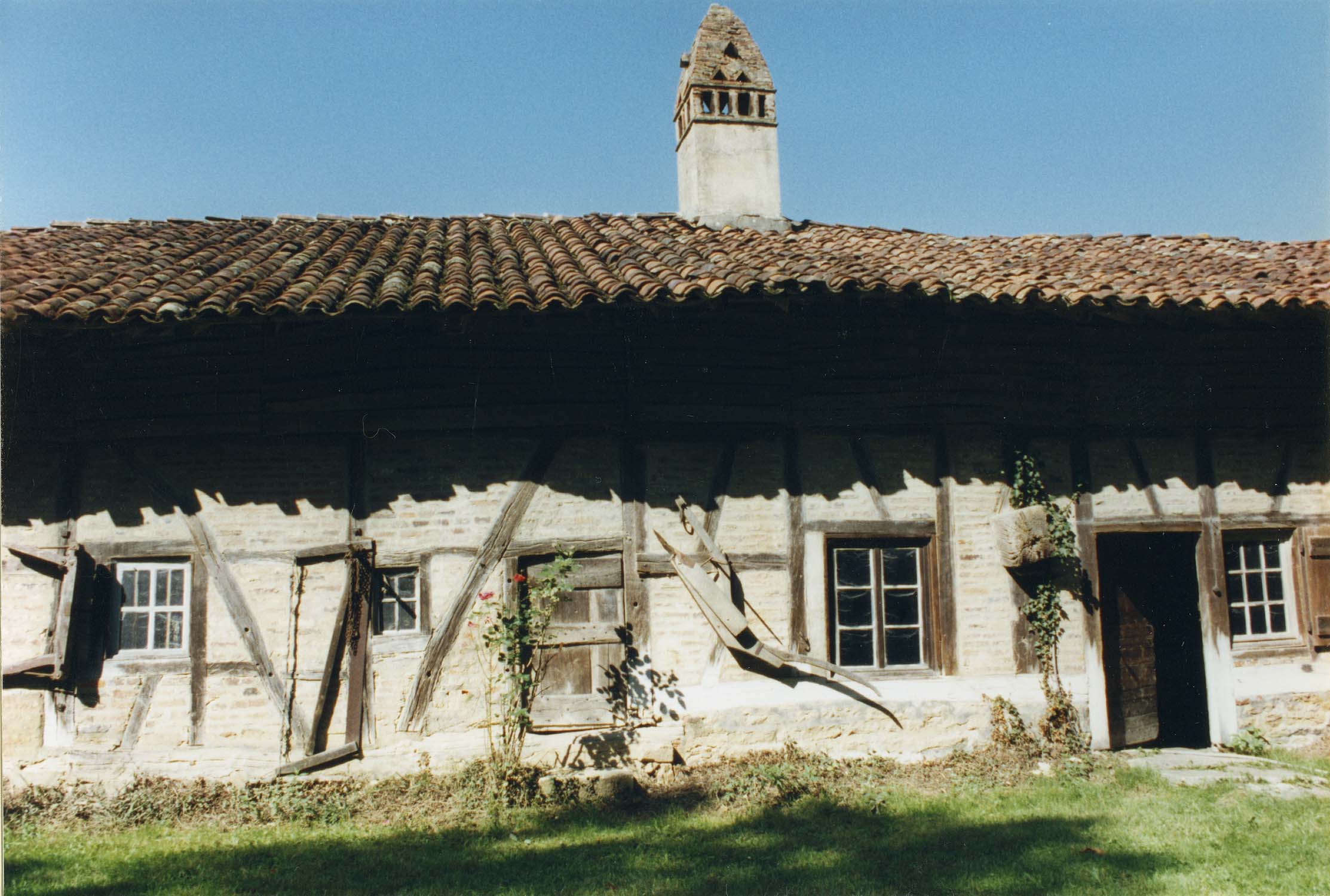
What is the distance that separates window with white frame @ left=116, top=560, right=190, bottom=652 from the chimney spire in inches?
256

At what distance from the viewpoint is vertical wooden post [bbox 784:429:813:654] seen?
24.4ft

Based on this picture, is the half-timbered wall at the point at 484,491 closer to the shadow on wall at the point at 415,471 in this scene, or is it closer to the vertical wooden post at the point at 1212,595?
the shadow on wall at the point at 415,471

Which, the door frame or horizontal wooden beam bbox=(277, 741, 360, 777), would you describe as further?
the door frame

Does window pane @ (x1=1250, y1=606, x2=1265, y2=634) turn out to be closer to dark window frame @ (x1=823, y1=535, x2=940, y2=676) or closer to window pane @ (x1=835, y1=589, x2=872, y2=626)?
dark window frame @ (x1=823, y1=535, x2=940, y2=676)

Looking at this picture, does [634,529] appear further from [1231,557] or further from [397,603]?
[1231,557]

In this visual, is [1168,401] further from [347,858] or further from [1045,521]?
[347,858]

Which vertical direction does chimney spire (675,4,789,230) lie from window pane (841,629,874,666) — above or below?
above

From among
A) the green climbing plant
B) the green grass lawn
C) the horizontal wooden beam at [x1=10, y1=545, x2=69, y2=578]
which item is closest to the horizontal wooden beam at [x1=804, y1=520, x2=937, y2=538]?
the green climbing plant

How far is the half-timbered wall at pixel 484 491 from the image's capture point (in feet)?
23.2

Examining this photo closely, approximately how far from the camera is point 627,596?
24.0 feet

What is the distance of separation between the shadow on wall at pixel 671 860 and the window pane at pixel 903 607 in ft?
5.97

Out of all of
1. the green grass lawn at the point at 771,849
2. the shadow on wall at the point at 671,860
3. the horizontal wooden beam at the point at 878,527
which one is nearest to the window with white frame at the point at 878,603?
the horizontal wooden beam at the point at 878,527

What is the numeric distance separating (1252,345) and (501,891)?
807 centimetres

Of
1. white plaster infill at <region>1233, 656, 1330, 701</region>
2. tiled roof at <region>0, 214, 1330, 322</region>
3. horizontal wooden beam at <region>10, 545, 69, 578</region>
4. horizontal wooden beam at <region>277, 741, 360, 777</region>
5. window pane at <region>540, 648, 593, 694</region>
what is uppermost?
tiled roof at <region>0, 214, 1330, 322</region>
